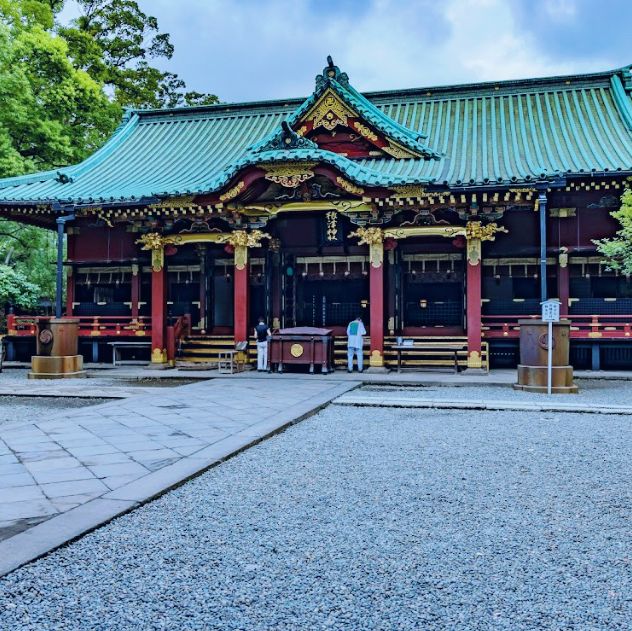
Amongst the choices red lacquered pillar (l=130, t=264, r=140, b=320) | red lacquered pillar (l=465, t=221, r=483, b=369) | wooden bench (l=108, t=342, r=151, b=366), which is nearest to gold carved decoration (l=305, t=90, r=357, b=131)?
red lacquered pillar (l=465, t=221, r=483, b=369)

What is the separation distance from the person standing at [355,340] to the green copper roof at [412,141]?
3.46m

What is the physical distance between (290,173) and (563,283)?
7766 millimetres

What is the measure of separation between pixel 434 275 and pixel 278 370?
5426mm

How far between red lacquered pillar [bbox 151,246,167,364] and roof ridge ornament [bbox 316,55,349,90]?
6.58 meters

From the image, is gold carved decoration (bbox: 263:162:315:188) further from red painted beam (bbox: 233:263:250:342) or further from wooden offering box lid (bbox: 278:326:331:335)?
wooden offering box lid (bbox: 278:326:331:335)

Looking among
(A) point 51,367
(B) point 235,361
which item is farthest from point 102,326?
(B) point 235,361

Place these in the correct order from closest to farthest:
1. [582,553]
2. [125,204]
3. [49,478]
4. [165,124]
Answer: [582,553]
[49,478]
[125,204]
[165,124]

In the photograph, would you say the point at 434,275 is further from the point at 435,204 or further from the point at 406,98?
the point at 406,98

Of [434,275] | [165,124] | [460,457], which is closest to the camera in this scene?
[460,457]

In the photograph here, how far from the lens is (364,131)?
16141 millimetres

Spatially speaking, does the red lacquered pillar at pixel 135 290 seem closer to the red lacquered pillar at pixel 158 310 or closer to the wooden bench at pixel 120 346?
the wooden bench at pixel 120 346

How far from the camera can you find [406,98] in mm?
19750

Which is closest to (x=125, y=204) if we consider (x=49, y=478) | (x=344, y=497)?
(x=49, y=478)

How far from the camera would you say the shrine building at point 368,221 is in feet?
45.8
